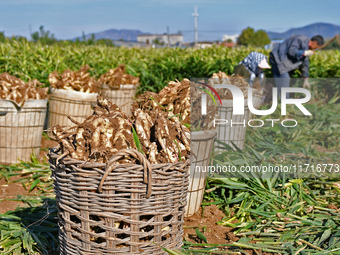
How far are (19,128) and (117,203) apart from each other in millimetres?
2891

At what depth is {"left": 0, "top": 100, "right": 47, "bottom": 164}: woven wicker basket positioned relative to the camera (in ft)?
13.9

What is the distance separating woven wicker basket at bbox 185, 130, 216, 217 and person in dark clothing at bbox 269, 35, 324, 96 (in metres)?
5.21

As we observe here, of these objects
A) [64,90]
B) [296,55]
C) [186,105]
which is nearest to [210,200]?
[186,105]

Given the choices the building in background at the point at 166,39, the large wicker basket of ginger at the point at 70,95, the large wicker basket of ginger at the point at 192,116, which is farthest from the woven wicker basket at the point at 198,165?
the building in background at the point at 166,39

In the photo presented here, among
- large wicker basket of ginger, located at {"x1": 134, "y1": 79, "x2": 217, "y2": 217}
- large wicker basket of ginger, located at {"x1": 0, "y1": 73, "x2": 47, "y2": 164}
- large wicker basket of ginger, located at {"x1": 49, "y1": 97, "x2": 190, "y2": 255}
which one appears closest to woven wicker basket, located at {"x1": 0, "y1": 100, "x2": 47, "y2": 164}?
large wicker basket of ginger, located at {"x1": 0, "y1": 73, "x2": 47, "y2": 164}

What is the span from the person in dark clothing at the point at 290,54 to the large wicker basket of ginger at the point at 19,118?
5.14 m

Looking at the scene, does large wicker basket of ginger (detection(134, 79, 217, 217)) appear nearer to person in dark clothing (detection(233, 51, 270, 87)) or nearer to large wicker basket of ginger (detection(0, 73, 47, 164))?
large wicker basket of ginger (detection(0, 73, 47, 164))

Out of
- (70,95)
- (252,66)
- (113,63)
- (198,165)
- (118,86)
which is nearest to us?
(198,165)

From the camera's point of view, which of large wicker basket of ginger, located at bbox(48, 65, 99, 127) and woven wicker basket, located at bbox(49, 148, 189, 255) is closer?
woven wicker basket, located at bbox(49, 148, 189, 255)

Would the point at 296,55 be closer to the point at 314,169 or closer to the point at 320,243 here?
the point at 314,169

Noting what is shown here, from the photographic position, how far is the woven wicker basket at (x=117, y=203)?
6.08ft

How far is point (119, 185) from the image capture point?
186cm

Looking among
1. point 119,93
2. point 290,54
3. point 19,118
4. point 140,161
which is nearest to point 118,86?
point 119,93

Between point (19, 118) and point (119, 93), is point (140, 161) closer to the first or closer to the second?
point (19, 118)
